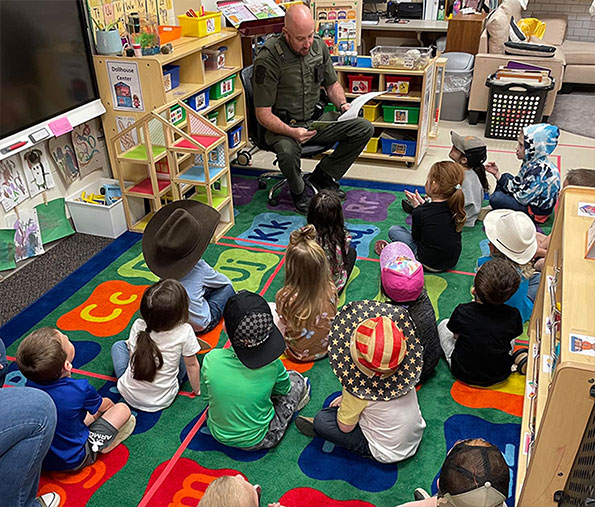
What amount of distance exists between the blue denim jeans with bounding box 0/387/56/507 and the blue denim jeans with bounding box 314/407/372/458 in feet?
3.29

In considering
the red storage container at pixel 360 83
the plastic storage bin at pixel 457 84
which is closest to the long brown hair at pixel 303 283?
the red storage container at pixel 360 83

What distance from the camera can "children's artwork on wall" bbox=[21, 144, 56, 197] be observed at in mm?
3502

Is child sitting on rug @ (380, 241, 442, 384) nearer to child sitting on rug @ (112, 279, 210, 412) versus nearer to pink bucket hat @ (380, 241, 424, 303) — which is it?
pink bucket hat @ (380, 241, 424, 303)

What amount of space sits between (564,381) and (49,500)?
183 cm

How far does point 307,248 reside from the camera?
8.20ft

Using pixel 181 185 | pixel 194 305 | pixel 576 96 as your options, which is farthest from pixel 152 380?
pixel 576 96

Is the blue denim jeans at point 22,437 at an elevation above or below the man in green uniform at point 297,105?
below

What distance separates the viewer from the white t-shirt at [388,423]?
210 centimetres

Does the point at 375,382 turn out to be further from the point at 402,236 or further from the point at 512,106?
the point at 512,106

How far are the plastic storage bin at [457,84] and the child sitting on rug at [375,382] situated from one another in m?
4.38

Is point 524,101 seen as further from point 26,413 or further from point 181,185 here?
point 26,413

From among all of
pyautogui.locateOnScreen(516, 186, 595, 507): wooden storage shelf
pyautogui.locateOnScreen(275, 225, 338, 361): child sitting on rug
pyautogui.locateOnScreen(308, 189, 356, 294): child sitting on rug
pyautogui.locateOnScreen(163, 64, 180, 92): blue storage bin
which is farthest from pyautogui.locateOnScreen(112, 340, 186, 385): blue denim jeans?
pyautogui.locateOnScreen(163, 64, 180, 92): blue storage bin

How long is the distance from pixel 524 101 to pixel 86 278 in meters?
4.22

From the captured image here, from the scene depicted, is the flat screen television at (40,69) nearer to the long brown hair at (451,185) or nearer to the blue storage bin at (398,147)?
the long brown hair at (451,185)
